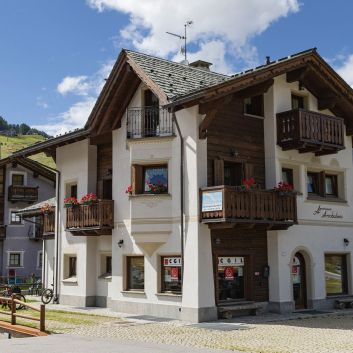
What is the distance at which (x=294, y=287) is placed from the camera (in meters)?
21.8

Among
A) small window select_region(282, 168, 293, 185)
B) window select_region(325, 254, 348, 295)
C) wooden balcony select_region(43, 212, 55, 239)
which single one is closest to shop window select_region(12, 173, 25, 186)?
wooden balcony select_region(43, 212, 55, 239)

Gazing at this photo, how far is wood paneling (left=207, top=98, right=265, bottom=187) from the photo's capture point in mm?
19703

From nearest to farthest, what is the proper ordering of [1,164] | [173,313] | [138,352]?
[138,352] < [173,313] < [1,164]

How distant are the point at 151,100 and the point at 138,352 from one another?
1143 cm

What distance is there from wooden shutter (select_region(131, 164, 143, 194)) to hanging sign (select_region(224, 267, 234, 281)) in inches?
163

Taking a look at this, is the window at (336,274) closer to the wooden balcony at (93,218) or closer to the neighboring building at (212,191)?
the neighboring building at (212,191)

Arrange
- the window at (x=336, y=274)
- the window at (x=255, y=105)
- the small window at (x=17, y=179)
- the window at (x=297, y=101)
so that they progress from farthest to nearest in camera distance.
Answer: the small window at (x=17, y=179) → the window at (x=297, y=101) → the window at (x=336, y=274) → the window at (x=255, y=105)

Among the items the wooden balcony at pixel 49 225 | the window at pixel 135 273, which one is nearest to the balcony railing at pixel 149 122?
the window at pixel 135 273

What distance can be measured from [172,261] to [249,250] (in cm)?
279

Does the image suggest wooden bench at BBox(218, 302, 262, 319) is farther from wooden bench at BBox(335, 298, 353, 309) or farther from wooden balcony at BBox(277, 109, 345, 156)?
wooden balcony at BBox(277, 109, 345, 156)

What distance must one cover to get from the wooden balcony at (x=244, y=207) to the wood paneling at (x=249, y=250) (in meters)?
0.88

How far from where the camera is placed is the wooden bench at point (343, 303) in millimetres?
22328

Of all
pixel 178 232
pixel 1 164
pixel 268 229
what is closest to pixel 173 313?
pixel 178 232

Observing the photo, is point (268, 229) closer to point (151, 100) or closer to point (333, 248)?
point (333, 248)
